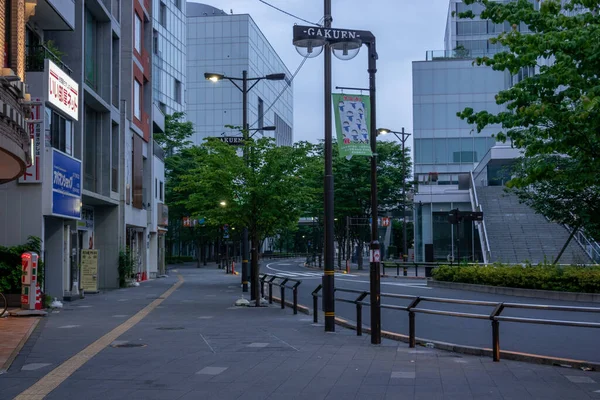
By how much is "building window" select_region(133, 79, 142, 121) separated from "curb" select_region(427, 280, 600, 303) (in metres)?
18.6

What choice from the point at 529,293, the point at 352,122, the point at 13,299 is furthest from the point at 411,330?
the point at 529,293

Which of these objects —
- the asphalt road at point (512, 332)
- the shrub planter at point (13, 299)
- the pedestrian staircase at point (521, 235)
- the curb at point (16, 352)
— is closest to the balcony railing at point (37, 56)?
the shrub planter at point (13, 299)

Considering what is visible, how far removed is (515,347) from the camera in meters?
13.4

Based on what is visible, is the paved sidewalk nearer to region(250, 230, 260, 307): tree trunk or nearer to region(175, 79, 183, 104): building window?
region(250, 230, 260, 307): tree trunk

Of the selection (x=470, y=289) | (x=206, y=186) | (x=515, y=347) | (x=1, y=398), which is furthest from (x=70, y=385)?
(x=470, y=289)

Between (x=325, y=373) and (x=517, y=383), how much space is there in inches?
104

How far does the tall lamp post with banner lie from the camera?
45.3 feet

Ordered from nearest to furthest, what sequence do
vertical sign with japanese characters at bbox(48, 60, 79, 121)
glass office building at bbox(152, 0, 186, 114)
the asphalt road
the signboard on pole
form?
the asphalt road, vertical sign with japanese characters at bbox(48, 60, 79, 121), the signboard on pole, glass office building at bbox(152, 0, 186, 114)

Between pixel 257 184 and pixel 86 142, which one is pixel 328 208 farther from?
pixel 86 142

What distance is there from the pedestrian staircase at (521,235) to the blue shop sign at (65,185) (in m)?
22.9

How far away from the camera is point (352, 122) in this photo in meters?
14.1

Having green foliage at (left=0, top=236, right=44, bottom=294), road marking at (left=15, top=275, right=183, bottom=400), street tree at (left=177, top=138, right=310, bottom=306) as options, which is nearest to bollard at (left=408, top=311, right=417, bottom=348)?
road marking at (left=15, top=275, right=183, bottom=400)

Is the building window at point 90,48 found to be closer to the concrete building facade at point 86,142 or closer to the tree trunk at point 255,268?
the concrete building facade at point 86,142

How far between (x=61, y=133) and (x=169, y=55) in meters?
56.0
